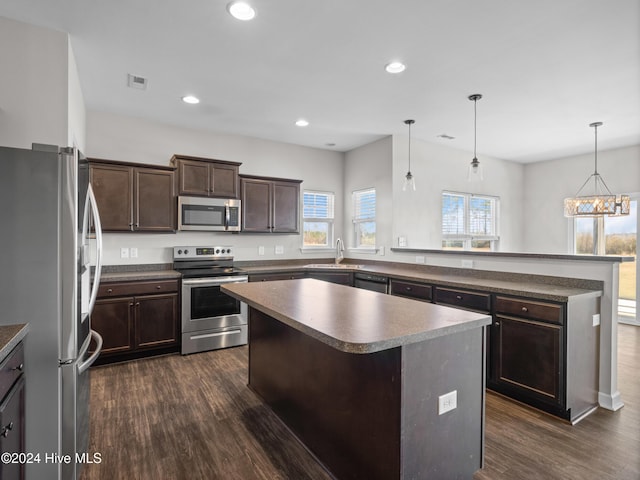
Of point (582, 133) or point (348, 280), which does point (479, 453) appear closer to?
point (348, 280)

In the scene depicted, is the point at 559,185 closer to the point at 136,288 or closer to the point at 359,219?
the point at 359,219

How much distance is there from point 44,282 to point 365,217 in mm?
4330

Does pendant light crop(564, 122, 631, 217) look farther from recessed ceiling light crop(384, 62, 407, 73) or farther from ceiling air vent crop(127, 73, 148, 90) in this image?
ceiling air vent crop(127, 73, 148, 90)

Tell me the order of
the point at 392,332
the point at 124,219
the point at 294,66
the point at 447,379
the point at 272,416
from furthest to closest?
the point at 124,219, the point at 294,66, the point at 272,416, the point at 447,379, the point at 392,332

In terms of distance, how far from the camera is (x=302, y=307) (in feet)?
6.55

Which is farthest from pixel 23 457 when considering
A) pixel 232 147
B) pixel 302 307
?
pixel 232 147

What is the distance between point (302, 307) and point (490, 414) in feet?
5.88

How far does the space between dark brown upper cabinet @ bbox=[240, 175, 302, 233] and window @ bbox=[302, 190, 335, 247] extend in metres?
0.44

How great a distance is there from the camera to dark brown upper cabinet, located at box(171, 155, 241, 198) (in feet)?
13.5

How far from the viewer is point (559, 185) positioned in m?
6.22

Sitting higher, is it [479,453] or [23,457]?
[23,457]

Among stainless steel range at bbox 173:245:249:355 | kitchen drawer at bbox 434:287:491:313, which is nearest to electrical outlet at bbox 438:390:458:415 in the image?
kitchen drawer at bbox 434:287:491:313

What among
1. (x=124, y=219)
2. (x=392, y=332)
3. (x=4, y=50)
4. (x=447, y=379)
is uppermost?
(x=4, y=50)

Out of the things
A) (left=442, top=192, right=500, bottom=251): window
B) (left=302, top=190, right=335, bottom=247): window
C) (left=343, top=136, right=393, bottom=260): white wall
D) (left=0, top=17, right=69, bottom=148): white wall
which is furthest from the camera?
(left=442, top=192, right=500, bottom=251): window
